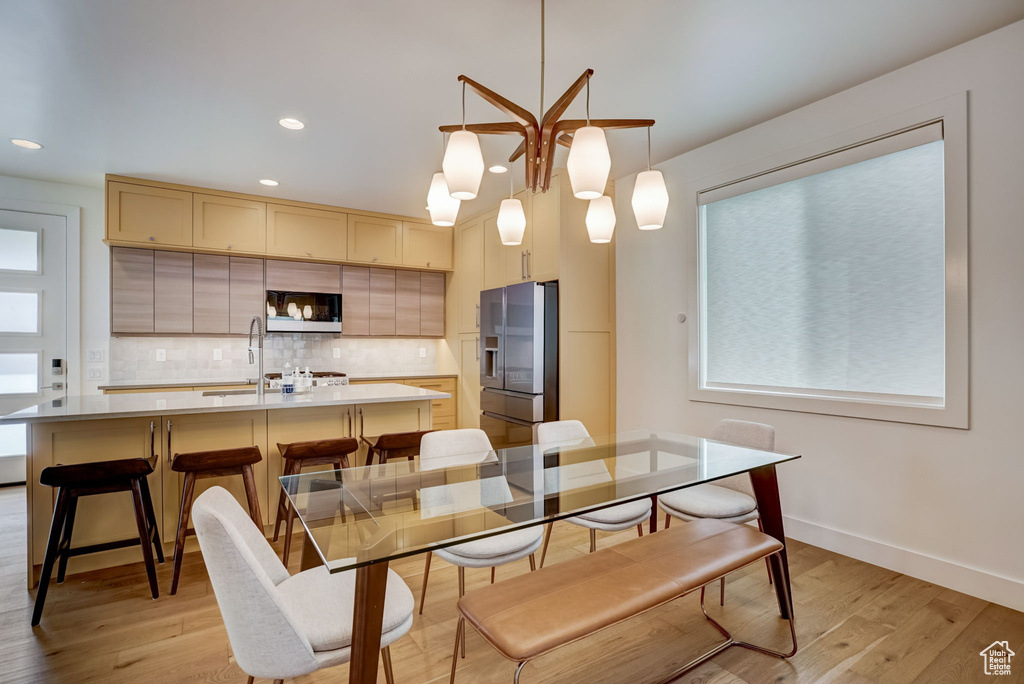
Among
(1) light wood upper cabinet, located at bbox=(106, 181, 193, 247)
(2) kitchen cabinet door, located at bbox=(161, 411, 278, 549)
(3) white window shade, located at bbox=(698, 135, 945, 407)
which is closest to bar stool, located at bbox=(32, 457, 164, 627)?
(2) kitchen cabinet door, located at bbox=(161, 411, 278, 549)

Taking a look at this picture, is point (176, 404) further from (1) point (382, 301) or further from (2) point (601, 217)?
(1) point (382, 301)

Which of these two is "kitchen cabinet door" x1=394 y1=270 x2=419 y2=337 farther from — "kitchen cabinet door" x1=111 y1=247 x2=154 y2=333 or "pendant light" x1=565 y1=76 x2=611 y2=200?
"pendant light" x1=565 y1=76 x2=611 y2=200

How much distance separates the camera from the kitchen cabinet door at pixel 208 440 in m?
2.72

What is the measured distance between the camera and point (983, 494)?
226 cm

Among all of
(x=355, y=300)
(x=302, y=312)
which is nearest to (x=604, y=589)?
(x=302, y=312)

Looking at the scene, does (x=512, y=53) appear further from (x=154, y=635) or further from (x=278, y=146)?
(x=154, y=635)

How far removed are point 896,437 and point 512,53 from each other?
2.72 meters

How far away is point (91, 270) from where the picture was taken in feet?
14.4

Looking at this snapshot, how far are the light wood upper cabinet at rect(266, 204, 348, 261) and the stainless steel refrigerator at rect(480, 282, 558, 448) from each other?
1635 millimetres

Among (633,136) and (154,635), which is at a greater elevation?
(633,136)

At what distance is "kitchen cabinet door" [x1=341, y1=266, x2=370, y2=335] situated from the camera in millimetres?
5176

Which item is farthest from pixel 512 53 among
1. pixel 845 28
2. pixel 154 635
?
pixel 154 635

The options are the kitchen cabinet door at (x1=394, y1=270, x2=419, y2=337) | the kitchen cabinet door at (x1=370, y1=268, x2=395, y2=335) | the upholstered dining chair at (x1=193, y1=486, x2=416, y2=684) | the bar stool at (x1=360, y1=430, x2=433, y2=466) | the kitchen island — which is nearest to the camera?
the upholstered dining chair at (x1=193, y1=486, x2=416, y2=684)

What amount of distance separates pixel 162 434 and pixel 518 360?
8.11 ft
